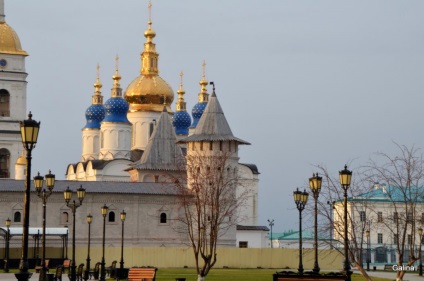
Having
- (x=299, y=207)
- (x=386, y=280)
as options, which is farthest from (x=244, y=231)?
(x=299, y=207)

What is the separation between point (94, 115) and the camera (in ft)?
281

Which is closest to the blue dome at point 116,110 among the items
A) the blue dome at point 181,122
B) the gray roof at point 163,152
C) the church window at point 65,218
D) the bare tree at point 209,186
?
the blue dome at point 181,122

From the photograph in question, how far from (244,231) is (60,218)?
19.4 m

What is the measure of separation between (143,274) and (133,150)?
186 ft

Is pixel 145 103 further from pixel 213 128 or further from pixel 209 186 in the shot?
pixel 209 186

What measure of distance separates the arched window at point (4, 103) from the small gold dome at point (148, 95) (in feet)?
38.6

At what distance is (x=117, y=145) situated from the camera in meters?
79.1

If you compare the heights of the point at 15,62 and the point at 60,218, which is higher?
the point at 15,62

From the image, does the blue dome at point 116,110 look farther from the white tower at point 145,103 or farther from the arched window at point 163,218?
the arched window at point 163,218

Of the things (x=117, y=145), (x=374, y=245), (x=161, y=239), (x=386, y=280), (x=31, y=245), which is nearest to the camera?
(x=386, y=280)

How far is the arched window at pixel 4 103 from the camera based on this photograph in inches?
2931

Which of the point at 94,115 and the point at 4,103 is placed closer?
the point at 4,103

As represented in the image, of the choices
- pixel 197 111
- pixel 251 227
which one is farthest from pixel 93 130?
pixel 251 227

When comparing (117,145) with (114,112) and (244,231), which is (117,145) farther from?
(244,231)
